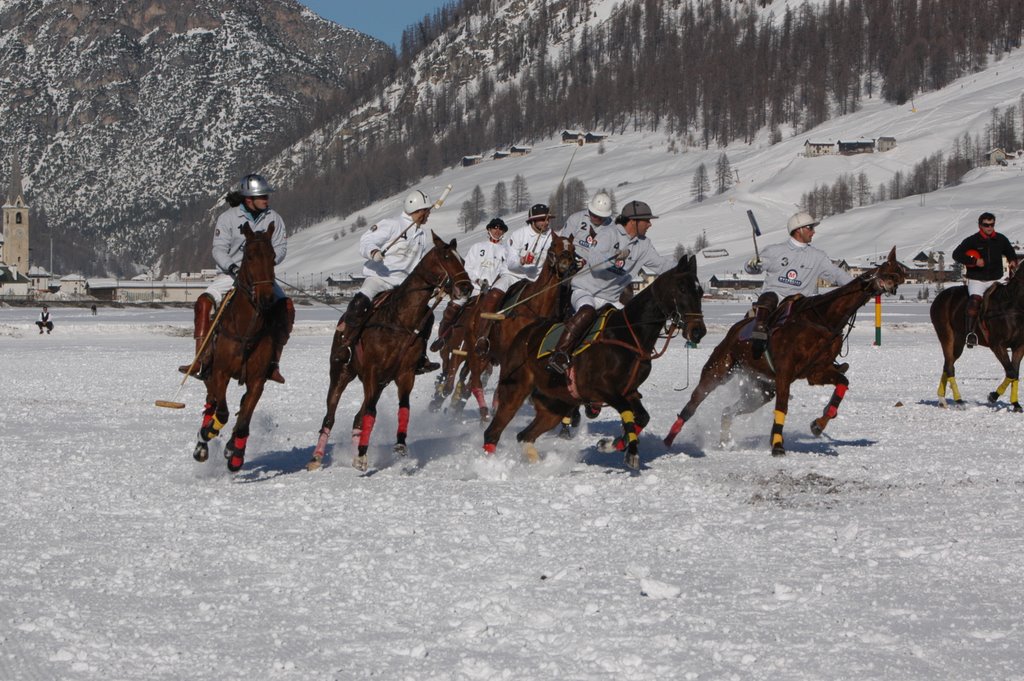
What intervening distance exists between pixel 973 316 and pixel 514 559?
1340 cm

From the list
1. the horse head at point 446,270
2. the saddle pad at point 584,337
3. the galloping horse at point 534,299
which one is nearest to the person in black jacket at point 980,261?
the galloping horse at point 534,299

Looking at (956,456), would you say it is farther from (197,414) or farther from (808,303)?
(197,414)

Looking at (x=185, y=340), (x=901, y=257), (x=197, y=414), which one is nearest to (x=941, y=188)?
(x=901, y=257)

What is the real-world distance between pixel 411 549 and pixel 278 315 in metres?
4.53

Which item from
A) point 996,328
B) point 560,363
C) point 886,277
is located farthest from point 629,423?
point 996,328

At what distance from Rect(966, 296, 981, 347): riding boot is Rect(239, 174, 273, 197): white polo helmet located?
11.6 metres

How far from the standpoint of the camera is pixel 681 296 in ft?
41.9

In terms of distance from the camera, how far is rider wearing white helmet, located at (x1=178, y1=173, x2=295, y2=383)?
1293 cm

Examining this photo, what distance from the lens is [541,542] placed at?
929 cm

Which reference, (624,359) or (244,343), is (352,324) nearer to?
(244,343)

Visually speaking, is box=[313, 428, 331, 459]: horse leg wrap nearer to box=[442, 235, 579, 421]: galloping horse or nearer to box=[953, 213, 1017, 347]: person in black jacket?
box=[442, 235, 579, 421]: galloping horse

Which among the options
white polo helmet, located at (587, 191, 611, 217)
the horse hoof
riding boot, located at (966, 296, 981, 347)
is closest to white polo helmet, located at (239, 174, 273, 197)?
the horse hoof

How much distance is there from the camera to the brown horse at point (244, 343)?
12.5m

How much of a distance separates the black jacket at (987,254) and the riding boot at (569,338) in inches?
345
